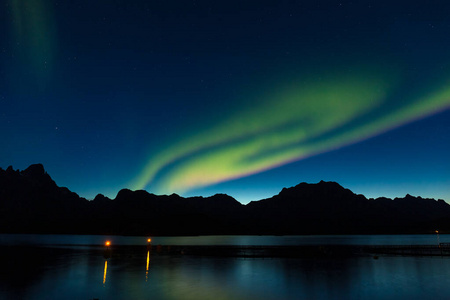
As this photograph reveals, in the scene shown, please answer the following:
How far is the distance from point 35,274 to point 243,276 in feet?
120

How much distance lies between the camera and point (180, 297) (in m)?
37.8

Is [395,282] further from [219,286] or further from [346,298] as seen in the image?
[219,286]

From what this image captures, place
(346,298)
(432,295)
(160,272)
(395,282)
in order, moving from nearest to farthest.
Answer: (346,298)
(432,295)
(395,282)
(160,272)

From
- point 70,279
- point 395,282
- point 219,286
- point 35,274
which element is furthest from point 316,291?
point 35,274

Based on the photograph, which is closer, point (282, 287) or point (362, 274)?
point (282, 287)

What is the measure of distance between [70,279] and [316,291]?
1529 inches

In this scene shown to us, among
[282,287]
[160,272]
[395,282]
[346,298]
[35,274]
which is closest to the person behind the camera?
[346,298]

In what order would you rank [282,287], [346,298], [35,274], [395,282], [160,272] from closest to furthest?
1. [346,298]
2. [282,287]
3. [395,282]
4. [35,274]
5. [160,272]

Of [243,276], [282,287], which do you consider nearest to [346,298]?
[282,287]

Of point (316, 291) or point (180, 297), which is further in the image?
point (316, 291)

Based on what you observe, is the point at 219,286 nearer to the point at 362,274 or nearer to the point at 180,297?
the point at 180,297

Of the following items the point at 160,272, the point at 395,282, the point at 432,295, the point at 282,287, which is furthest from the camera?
the point at 160,272

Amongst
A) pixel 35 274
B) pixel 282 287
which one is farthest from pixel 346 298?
pixel 35 274

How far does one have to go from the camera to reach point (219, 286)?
45969 millimetres
